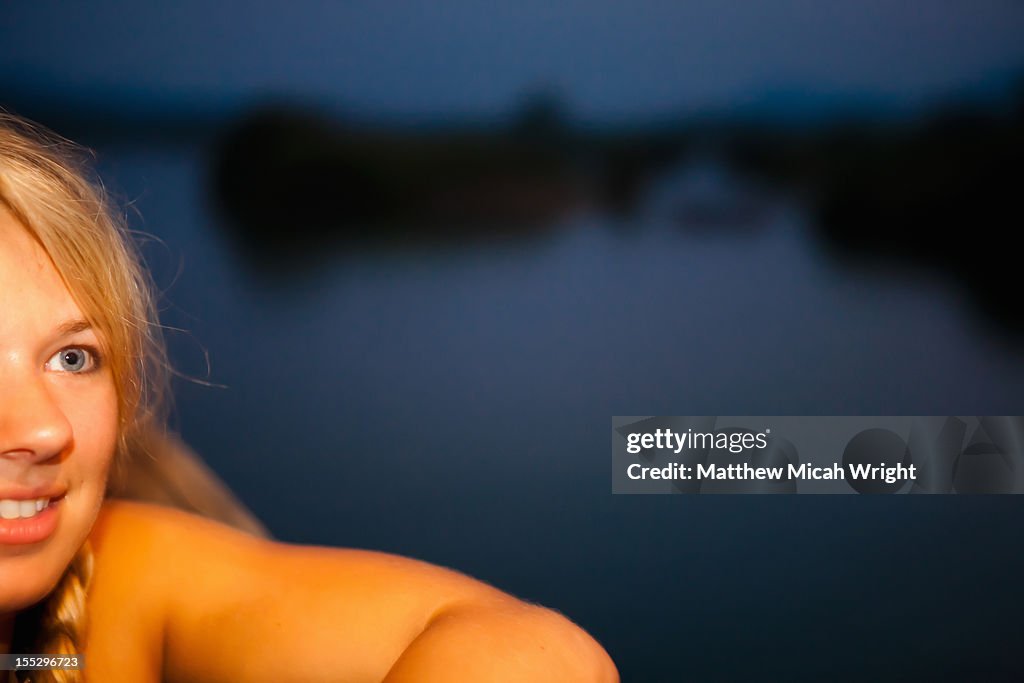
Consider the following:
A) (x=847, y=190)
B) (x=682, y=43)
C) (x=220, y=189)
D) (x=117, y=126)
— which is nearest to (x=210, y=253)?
(x=220, y=189)

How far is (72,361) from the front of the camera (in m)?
0.60

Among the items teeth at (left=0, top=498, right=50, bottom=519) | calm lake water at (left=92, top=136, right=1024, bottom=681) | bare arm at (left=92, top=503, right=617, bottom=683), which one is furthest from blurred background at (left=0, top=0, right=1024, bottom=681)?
teeth at (left=0, top=498, right=50, bottom=519)

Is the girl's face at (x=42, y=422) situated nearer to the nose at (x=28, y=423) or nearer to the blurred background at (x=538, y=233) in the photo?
the nose at (x=28, y=423)

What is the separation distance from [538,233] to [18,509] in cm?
109

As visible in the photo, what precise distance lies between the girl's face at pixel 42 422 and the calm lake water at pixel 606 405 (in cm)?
88

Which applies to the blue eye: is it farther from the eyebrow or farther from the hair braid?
the hair braid

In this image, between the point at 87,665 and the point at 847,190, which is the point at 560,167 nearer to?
the point at 847,190

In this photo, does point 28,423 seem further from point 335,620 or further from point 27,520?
point 335,620

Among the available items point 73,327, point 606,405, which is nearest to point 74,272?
point 73,327

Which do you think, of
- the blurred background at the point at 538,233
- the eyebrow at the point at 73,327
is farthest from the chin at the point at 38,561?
the blurred background at the point at 538,233

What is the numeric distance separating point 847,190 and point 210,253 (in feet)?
3.47

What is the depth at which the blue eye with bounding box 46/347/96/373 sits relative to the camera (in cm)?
60

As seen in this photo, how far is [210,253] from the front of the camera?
60.5 inches

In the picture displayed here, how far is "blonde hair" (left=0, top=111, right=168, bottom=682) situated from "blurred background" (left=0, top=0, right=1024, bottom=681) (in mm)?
804
